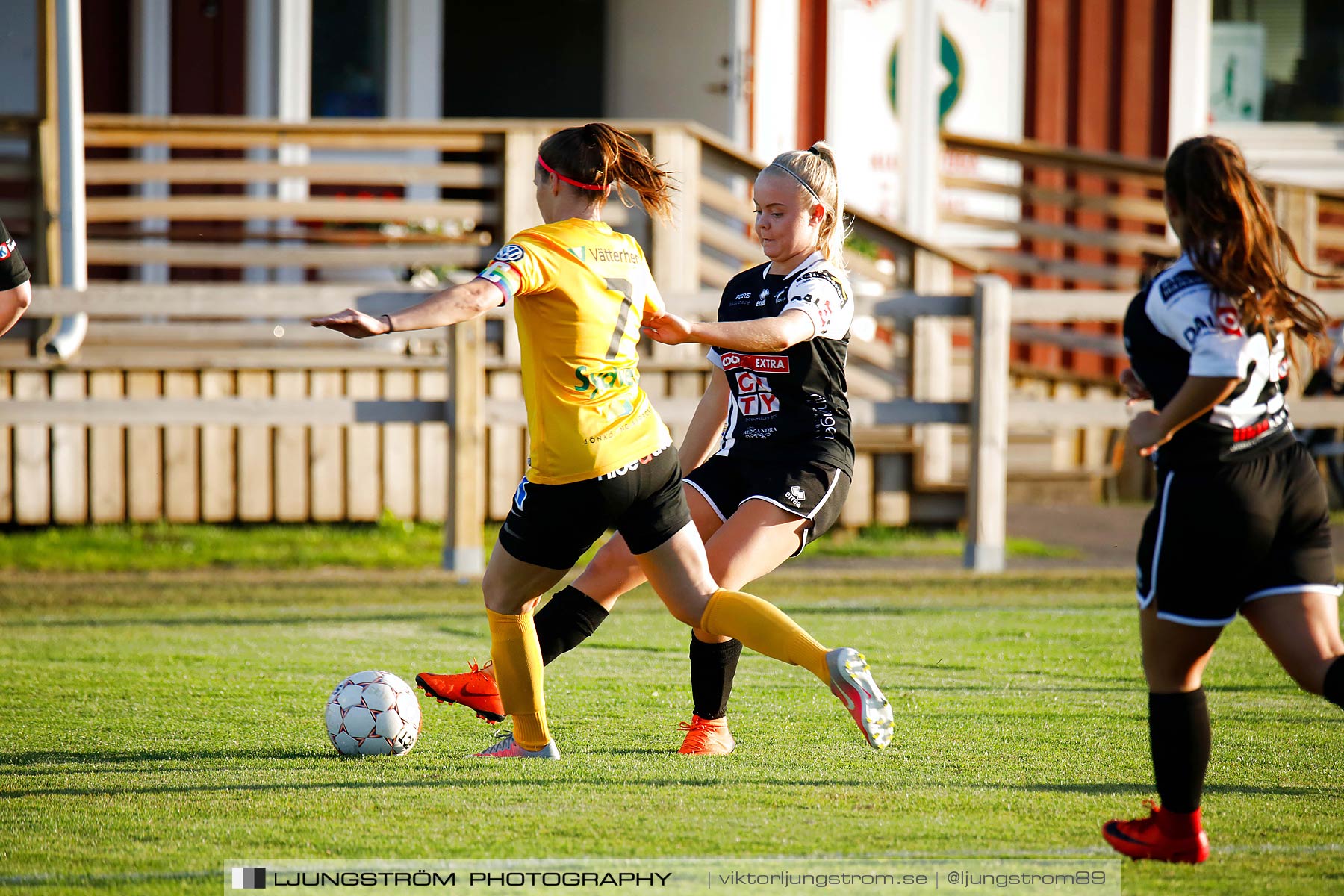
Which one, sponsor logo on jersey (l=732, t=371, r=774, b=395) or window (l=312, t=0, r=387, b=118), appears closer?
sponsor logo on jersey (l=732, t=371, r=774, b=395)

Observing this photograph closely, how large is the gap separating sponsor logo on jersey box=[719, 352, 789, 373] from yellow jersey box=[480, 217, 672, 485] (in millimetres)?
619

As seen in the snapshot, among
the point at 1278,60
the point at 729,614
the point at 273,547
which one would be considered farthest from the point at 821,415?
the point at 1278,60

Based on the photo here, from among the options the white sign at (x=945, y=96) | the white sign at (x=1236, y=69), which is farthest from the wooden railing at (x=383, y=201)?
the white sign at (x=1236, y=69)

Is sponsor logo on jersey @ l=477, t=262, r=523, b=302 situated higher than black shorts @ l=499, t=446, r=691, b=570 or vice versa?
sponsor logo on jersey @ l=477, t=262, r=523, b=302

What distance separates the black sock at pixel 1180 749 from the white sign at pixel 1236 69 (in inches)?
541

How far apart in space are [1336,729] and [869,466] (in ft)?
18.6

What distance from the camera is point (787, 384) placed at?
4.74 metres

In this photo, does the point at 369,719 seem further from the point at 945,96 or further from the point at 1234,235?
the point at 945,96

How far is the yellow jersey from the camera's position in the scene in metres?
4.06

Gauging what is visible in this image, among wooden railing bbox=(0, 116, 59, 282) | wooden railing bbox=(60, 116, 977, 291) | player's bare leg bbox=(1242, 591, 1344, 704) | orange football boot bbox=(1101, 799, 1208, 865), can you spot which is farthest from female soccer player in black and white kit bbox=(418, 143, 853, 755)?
wooden railing bbox=(0, 116, 59, 282)

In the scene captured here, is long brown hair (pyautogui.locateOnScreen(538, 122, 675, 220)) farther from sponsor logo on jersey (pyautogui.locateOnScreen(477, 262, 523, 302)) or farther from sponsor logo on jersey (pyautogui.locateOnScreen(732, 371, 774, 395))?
sponsor logo on jersey (pyautogui.locateOnScreen(732, 371, 774, 395))

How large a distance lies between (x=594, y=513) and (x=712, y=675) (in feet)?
2.47

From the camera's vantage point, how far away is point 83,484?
9.96 meters

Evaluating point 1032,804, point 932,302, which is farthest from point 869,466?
point 1032,804
